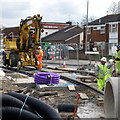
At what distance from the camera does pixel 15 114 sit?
4852 millimetres

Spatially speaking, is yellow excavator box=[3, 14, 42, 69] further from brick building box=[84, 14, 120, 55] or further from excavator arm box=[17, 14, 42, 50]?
brick building box=[84, 14, 120, 55]

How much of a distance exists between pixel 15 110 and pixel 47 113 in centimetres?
67

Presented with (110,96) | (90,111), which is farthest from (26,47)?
(110,96)

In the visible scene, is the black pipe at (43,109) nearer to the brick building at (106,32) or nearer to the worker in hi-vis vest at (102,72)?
the worker in hi-vis vest at (102,72)

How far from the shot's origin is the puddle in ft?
21.2

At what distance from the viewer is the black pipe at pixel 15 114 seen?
4.82 meters

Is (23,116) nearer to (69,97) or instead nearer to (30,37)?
(69,97)

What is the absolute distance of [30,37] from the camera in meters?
17.9

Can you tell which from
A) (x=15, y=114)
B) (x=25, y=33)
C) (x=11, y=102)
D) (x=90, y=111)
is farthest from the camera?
(x=25, y=33)

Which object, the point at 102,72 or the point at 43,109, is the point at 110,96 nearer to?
the point at 43,109

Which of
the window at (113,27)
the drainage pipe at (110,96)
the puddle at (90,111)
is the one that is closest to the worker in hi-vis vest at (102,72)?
the puddle at (90,111)

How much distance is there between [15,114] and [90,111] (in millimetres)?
2712

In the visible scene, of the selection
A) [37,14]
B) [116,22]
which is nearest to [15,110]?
[37,14]

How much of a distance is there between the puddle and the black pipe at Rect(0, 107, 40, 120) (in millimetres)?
1878
